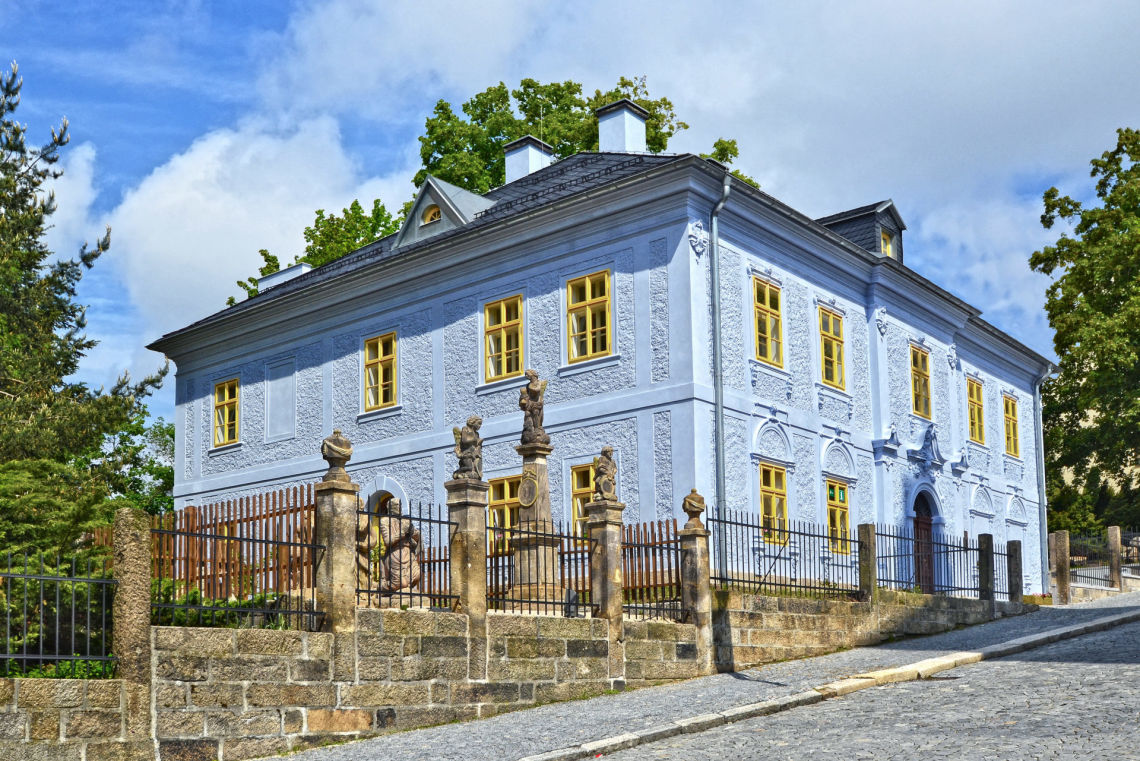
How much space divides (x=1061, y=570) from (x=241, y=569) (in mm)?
18976

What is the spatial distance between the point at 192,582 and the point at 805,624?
352 inches

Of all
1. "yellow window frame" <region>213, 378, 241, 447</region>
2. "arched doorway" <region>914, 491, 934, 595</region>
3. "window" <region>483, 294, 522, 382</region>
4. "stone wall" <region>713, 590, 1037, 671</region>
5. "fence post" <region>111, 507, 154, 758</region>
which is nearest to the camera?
"fence post" <region>111, 507, 154, 758</region>

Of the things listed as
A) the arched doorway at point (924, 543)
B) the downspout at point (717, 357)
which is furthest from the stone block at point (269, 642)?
the arched doorway at point (924, 543)

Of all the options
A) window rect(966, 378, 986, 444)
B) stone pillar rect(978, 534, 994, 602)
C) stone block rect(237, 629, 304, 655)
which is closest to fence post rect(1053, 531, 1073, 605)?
window rect(966, 378, 986, 444)

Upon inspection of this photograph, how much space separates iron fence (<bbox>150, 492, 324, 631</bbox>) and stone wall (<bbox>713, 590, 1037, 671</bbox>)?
5.95m

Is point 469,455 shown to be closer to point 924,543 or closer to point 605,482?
point 605,482

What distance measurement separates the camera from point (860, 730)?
11.8 metres

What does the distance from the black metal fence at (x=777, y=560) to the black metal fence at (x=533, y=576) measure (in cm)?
272

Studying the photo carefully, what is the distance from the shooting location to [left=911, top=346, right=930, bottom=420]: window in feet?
91.1

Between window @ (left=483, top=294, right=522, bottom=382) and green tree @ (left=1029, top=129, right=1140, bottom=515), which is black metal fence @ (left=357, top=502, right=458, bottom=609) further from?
green tree @ (left=1029, top=129, right=1140, bottom=515)

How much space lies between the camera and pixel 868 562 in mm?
19547

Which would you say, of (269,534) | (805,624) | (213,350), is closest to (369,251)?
(213,350)

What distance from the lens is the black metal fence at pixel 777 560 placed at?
19109 millimetres

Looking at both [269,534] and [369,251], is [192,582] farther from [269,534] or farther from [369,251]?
[369,251]
